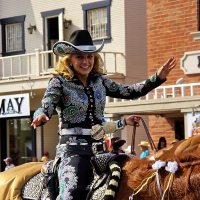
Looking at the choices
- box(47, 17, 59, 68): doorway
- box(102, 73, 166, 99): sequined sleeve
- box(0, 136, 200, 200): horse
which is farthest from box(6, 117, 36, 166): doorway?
box(0, 136, 200, 200): horse

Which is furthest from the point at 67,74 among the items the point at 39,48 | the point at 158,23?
the point at 39,48

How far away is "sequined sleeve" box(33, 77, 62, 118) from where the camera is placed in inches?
199

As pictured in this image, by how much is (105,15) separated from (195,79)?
713 cm

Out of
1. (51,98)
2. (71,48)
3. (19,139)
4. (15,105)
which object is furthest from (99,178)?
(19,139)

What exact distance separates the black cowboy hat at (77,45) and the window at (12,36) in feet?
65.0

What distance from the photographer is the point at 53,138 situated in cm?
2472

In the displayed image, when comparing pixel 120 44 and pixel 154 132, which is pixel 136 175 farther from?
pixel 120 44

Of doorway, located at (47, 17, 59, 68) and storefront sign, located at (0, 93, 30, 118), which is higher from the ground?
doorway, located at (47, 17, 59, 68)

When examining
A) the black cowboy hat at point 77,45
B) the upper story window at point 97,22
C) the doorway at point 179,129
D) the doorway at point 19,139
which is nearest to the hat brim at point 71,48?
the black cowboy hat at point 77,45

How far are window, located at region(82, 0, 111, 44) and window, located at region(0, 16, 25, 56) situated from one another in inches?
118

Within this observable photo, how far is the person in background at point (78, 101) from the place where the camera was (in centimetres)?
509

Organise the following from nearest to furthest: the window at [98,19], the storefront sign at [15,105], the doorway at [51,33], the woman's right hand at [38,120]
A: 1. the woman's right hand at [38,120]
2. the storefront sign at [15,105]
3. the window at [98,19]
4. the doorway at [51,33]

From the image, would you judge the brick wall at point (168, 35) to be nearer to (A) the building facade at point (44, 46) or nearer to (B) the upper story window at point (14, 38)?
(A) the building facade at point (44, 46)

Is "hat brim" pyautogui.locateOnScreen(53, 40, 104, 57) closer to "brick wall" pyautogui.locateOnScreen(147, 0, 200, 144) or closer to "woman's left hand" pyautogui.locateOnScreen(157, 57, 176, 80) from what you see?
"woman's left hand" pyautogui.locateOnScreen(157, 57, 176, 80)
